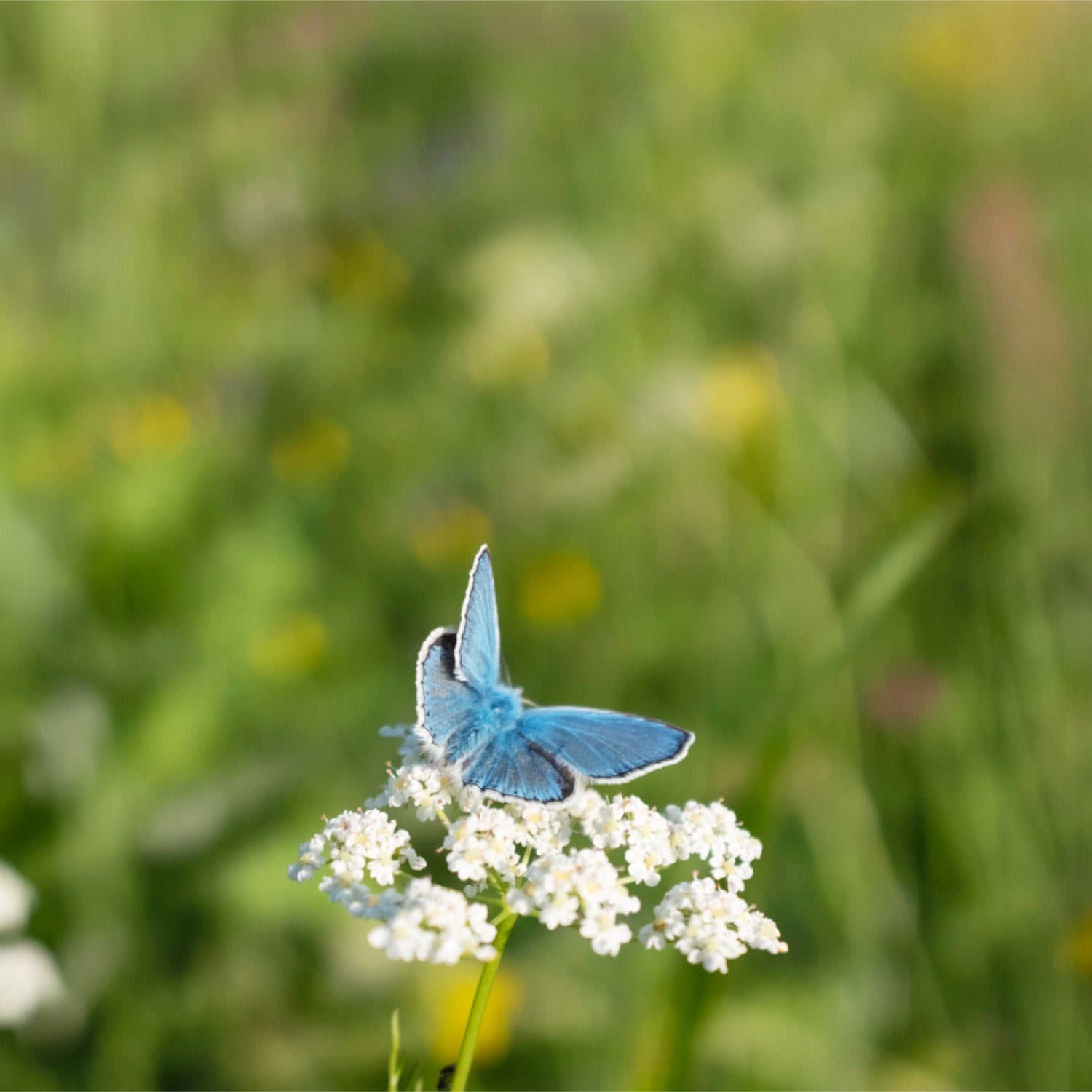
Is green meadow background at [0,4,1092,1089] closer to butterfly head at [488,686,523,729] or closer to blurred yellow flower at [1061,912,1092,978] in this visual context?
blurred yellow flower at [1061,912,1092,978]

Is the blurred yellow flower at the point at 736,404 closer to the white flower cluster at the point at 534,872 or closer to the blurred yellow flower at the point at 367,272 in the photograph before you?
the blurred yellow flower at the point at 367,272

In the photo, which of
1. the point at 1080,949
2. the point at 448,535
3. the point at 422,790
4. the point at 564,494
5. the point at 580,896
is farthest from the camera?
the point at 448,535

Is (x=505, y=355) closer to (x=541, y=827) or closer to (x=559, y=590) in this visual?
(x=559, y=590)

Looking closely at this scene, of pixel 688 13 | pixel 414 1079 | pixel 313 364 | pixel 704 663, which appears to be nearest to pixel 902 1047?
pixel 704 663

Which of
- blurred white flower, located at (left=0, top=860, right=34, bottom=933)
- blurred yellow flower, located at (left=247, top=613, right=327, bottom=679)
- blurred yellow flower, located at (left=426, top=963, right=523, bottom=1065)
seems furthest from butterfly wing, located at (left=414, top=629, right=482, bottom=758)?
blurred yellow flower, located at (left=247, top=613, right=327, bottom=679)

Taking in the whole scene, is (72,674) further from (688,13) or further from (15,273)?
(688,13)

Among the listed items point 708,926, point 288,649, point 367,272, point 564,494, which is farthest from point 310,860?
point 367,272

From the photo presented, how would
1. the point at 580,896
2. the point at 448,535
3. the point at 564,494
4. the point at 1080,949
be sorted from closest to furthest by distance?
1. the point at 580,896
2. the point at 1080,949
3. the point at 564,494
4. the point at 448,535
